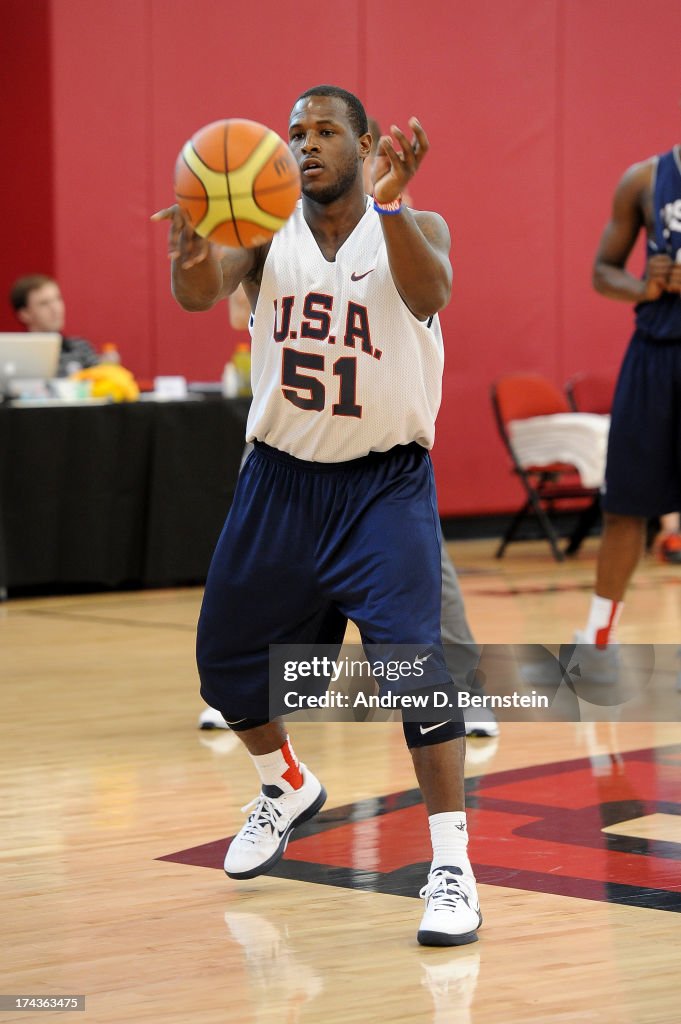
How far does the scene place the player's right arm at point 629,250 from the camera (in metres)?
5.82

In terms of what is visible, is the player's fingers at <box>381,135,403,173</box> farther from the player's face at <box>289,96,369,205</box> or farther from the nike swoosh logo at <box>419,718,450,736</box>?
the nike swoosh logo at <box>419,718,450,736</box>

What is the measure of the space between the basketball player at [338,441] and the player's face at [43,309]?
5.88 meters

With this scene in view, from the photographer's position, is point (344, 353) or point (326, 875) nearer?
point (344, 353)

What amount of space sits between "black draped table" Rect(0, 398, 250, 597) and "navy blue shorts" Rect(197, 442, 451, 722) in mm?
5353

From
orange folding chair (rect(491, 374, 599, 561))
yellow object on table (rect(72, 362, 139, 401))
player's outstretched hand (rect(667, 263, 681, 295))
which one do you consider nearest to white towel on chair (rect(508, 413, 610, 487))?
orange folding chair (rect(491, 374, 599, 561))

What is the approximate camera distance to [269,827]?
3865 mm

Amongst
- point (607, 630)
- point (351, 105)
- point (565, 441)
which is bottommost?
point (607, 630)

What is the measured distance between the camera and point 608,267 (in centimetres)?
611

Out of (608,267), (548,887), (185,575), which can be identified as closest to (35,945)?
(548,887)

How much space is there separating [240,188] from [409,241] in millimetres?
357

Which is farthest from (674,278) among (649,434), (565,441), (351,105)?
(565,441)

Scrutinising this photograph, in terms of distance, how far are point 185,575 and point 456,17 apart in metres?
5.03

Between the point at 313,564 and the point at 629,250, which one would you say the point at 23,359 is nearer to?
the point at 629,250

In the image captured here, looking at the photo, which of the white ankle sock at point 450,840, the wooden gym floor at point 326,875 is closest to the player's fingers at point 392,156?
the white ankle sock at point 450,840
